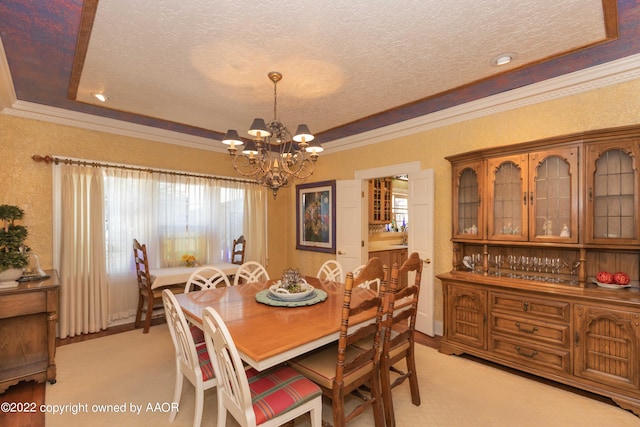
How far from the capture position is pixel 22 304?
2.39m

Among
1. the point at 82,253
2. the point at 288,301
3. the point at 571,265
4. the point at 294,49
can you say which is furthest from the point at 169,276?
the point at 571,265

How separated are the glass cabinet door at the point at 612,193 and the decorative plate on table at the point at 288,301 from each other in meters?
2.37

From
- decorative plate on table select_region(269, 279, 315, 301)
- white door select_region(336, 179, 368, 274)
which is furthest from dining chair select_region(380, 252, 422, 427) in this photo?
white door select_region(336, 179, 368, 274)

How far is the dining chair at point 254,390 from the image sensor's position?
1424 millimetres

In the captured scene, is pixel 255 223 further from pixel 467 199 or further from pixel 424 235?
pixel 467 199

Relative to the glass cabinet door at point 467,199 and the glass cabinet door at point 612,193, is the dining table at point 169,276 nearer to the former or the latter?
the glass cabinet door at point 467,199

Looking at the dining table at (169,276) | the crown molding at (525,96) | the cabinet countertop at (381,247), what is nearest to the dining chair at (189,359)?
the dining table at (169,276)

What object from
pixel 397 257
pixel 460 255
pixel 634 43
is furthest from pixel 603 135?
pixel 397 257

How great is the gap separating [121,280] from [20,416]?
197 centimetres

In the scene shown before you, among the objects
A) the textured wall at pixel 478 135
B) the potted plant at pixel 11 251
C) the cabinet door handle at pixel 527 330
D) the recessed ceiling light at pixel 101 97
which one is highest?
the recessed ceiling light at pixel 101 97

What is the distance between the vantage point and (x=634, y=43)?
7.30 ft

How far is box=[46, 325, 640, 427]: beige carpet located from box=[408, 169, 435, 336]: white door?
59cm

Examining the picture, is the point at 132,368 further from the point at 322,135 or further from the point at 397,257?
the point at 397,257

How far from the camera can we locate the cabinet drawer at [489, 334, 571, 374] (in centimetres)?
244
